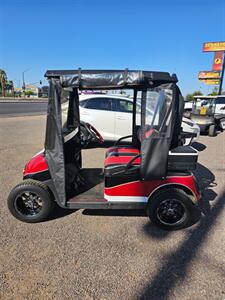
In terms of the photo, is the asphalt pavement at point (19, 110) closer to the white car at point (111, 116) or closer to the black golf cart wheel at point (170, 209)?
the white car at point (111, 116)

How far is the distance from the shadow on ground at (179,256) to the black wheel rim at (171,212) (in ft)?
0.55

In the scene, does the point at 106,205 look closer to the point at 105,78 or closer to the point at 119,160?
the point at 119,160

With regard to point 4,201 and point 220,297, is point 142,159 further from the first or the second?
point 4,201

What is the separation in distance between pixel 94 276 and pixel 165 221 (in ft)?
3.90

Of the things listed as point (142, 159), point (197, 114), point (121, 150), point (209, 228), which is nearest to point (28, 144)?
point (121, 150)

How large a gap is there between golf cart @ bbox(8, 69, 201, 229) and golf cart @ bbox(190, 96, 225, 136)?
24.0ft

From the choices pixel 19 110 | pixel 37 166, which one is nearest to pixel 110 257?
pixel 37 166

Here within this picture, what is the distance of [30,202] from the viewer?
9.29 feet

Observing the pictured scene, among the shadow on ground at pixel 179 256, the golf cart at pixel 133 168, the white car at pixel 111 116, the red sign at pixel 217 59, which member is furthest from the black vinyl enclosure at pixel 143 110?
the red sign at pixel 217 59

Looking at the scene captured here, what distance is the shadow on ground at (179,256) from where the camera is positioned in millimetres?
1919

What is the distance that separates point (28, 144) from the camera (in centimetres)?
708

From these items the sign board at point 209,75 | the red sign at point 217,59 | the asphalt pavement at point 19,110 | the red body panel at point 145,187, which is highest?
the red sign at point 217,59

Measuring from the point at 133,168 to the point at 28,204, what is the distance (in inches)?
60.2

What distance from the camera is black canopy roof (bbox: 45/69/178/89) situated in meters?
2.31
